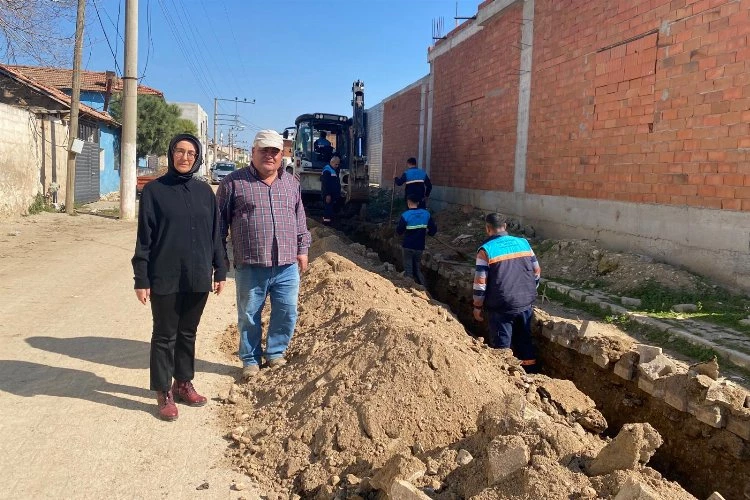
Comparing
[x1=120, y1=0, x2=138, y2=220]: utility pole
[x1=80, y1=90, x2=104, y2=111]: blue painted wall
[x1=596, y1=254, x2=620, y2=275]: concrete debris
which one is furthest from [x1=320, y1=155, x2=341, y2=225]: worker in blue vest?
[x1=80, y1=90, x2=104, y2=111]: blue painted wall

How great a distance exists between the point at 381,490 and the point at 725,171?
5687 mm

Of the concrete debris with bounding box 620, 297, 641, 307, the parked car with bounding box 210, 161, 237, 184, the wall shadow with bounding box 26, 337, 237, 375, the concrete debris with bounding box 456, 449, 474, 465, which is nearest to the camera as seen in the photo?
the concrete debris with bounding box 456, 449, 474, 465

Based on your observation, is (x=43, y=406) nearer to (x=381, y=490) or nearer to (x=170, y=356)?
(x=170, y=356)

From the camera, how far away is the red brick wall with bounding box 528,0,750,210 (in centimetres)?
649

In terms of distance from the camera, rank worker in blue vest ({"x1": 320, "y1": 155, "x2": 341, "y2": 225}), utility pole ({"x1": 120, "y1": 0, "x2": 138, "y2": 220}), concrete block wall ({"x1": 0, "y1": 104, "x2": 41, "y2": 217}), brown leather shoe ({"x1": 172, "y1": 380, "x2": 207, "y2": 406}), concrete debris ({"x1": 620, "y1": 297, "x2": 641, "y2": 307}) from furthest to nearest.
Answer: utility pole ({"x1": 120, "y1": 0, "x2": 138, "y2": 220}), worker in blue vest ({"x1": 320, "y1": 155, "x2": 341, "y2": 225}), concrete block wall ({"x1": 0, "y1": 104, "x2": 41, "y2": 217}), concrete debris ({"x1": 620, "y1": 297, "x2": 641, "y2": 307}), brown leather shoe ({"x1": 172, "y1": 380, "x2": 207, "y2": 406})

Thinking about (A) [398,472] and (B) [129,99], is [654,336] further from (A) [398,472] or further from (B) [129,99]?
(B) [129,99]

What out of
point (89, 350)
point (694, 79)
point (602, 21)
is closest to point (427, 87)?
point (602, 21)

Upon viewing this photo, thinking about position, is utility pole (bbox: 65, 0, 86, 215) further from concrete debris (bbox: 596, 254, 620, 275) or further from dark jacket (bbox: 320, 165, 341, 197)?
concrete debris (bbox: 596, 254, 620, 275)

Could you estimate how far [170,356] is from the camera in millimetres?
3777

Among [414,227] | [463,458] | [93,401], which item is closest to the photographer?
[463,458]

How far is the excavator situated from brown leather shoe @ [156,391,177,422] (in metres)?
10.9

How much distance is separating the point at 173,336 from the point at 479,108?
10.8m

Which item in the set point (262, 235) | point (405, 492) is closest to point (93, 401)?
point (262, 235)

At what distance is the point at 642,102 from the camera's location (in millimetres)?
7855
